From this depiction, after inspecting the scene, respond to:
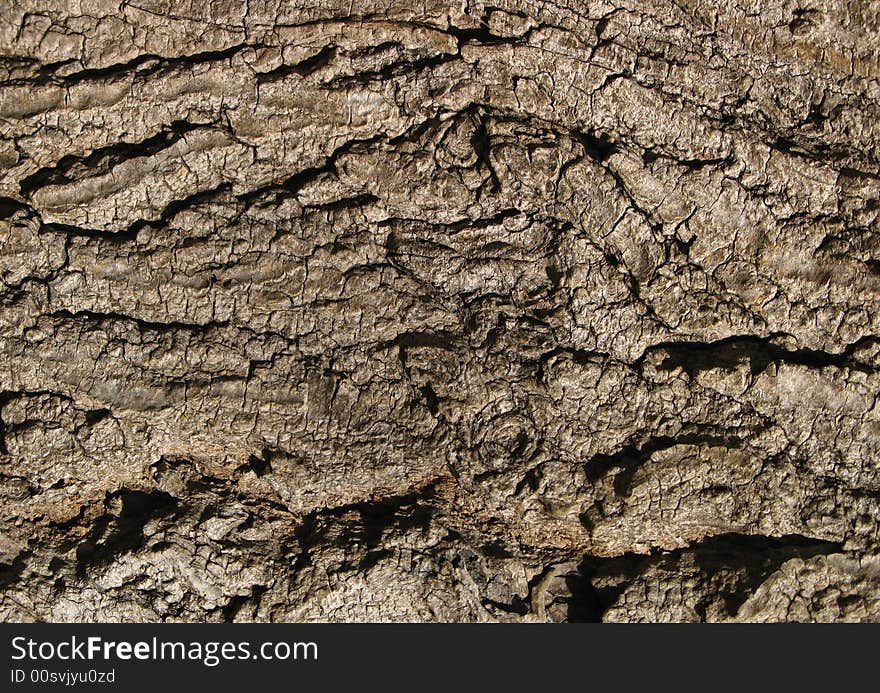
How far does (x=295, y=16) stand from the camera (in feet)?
7.39

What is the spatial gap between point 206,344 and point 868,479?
193 cm

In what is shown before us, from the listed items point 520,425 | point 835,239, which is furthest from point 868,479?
point 520,425

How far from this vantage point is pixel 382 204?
2234 millimetres

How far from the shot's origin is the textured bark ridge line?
221cm

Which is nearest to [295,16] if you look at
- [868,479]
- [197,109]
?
[197,109]

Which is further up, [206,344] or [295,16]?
[295,16]

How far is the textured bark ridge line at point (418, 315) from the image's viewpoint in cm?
221

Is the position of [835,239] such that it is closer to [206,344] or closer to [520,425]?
[520,425]

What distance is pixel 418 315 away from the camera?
7.35 feet

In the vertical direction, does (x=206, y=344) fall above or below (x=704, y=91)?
below

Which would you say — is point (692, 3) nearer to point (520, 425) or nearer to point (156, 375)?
point (520, 425)

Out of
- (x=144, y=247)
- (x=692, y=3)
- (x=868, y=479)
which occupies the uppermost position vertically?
(x=692, y=3)

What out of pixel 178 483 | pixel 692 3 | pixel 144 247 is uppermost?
pixel 692 3

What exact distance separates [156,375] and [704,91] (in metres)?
1.77
